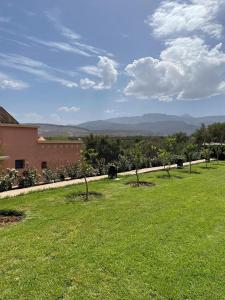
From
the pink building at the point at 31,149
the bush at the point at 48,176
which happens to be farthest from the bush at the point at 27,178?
the pink building at the point at 31,149

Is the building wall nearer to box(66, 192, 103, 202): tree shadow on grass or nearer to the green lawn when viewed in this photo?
box(66, 192, 103, 202): tree shadow on grass

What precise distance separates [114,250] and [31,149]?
33.3ft

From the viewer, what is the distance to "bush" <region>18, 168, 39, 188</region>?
13.0 metres

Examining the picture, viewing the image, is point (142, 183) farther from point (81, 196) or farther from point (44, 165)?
point (44, 165)

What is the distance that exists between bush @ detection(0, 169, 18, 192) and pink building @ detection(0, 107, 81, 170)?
695 mm

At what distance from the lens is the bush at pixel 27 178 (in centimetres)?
1300

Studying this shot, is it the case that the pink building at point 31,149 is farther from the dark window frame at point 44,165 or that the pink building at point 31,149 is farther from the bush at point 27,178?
the bush at point 27,178

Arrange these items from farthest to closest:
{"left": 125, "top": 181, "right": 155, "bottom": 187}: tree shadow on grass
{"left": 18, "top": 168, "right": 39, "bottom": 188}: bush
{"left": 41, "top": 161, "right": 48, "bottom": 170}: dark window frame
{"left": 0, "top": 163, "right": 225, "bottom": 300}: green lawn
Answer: {"left": 41, "top": 161, "right": 48, "bottom": 170}: dark window frame → {"left": 125, "top": 181, "right": 155, "bottom": 187}: tree shadow on grass → {"left": 18, "top": 168, "right": 39, "bottom": 188}: bush → {"left": 0, "top": 163, "right": 225, "bottom": 300}: green lawn

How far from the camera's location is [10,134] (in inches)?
559

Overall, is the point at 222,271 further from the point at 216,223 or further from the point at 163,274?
the point at 216,223

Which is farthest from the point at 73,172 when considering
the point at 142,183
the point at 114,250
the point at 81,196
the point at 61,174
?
the point at 114,250

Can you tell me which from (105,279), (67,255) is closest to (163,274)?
(105,279)

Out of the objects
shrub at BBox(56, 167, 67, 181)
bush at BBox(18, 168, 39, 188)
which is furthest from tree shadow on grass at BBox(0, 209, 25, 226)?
shrub at BBox(56, 167, 67, 181)

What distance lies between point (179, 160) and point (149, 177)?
5791 millimetres
